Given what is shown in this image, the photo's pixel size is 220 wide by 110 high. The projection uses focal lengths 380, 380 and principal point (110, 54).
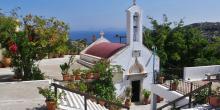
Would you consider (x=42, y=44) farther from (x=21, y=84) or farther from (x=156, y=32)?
(x=156, y=32)

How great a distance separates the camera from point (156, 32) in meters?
35.8

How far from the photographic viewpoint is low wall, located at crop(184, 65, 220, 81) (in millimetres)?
25028

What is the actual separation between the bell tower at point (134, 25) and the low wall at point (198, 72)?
4135 mm

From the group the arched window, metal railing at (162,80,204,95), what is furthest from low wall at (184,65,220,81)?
the arched window

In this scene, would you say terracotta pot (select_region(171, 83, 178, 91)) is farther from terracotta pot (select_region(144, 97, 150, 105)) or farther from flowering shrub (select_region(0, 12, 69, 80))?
flowering shrub (select_region(0, 12, 69, 80))

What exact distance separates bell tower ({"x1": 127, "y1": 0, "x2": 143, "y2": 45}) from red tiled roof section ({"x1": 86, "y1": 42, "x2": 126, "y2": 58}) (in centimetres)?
99

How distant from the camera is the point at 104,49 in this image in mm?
28562

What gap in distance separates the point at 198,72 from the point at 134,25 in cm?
Result: 556

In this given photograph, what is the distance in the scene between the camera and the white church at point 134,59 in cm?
2630

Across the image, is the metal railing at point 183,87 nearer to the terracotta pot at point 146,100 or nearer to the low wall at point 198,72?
the low wall at point 198,72

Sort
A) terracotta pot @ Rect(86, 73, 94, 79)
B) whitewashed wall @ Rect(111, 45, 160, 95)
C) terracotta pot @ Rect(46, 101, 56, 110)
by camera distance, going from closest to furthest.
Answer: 1. terracotta pot @ Rect(46, 101, 56, 110)
2. terracotta pot @ Rect(86, 73, 94, 79)
3. whitewashed wall @ Rect(111, 45, 160, 95)

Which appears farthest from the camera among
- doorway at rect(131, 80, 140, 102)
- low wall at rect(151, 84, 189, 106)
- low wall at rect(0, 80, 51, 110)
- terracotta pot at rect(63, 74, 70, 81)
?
doorway at rect(131, 80, 140, 102)

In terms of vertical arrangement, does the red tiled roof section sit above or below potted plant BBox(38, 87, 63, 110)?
above

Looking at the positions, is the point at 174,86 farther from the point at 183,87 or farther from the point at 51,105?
the point at 51,105
